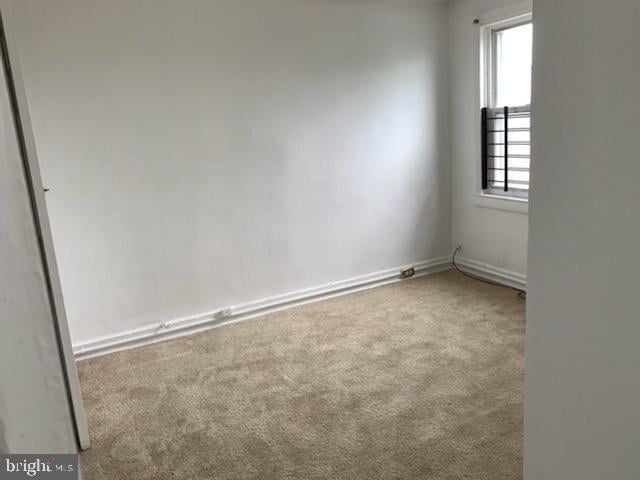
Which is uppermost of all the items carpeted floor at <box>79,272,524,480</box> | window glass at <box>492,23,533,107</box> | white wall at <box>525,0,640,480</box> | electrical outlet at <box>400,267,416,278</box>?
window glass at <box>492,23,533,107</box>

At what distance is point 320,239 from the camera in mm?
3889

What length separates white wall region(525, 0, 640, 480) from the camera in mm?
1037

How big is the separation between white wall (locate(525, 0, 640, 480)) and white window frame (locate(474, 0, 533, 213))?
8.80 ft

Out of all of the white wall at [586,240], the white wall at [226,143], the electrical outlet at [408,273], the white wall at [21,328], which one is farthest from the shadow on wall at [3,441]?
the electrical outlet at [408,273]

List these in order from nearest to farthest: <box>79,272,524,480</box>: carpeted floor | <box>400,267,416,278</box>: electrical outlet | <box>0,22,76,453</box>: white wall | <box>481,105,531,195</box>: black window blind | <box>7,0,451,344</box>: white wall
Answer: <box>0,22,76,453</box>: white wall, <box>79,272,524,480</box>: carpeted floor, <box>7,0,451,344</box>: white wall, <box>481,105,531,195</box>: black window blind, <box>400,267,416,278</box>: electrical outlet

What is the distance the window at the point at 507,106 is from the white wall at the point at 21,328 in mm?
3937

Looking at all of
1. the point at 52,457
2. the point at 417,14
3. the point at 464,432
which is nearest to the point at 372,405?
the point at 464,432

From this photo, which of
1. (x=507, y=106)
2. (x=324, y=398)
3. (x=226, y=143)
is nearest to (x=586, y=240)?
(x=324, y=398)

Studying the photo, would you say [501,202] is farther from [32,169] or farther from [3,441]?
[3,441]

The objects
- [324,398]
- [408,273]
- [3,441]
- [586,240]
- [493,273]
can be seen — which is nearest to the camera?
[3,441]

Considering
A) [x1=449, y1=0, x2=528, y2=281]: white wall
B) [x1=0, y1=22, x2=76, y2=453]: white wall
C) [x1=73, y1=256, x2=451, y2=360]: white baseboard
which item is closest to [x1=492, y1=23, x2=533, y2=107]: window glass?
[x1=449, y1=0, x2=528, y2=281]: white wall

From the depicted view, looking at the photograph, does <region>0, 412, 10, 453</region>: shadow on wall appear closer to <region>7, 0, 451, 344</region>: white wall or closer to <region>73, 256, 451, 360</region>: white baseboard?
<region>7, 0, 451, 344</region>: white wall

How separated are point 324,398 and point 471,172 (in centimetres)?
245

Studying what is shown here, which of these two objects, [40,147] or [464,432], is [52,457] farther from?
[40,147]
